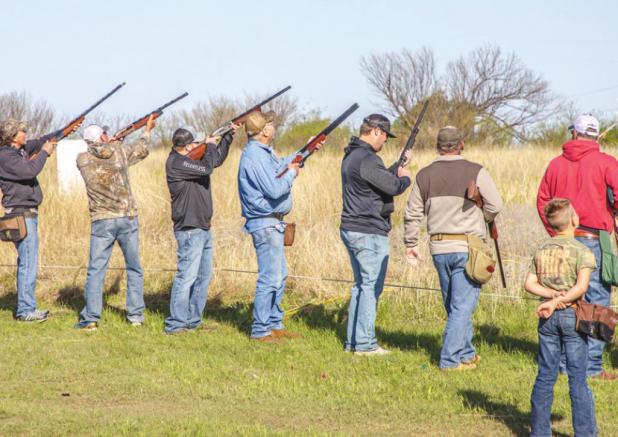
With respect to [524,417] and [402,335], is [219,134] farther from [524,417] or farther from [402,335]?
[524,417]

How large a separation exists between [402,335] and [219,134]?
2.49m

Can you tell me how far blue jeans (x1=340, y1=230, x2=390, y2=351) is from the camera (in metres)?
7.64

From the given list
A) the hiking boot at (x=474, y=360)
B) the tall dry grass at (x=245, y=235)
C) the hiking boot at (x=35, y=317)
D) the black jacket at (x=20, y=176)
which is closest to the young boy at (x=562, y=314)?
the hiking boot at (x=474, y=360)

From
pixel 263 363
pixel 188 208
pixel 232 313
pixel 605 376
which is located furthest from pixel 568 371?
pixel 232 313

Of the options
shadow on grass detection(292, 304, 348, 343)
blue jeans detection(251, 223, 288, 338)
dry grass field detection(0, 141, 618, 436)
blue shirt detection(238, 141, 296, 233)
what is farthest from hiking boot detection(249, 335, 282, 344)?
blue shirt detection(238, 141, 296, 233)

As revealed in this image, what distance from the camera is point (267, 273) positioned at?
27.4 ft

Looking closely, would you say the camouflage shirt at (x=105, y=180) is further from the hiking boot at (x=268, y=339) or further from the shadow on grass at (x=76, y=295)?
the shadow on grass at (x=76, y=295)

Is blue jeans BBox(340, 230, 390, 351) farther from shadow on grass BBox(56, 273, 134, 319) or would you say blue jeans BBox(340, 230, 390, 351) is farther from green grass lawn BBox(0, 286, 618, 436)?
shadow on grass BBox(56, 273, 134, 319)

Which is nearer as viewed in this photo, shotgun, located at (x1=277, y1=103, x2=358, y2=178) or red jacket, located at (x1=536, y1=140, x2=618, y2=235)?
red jacket, located at (x1=536, y1=140, x2=618, y2=235)

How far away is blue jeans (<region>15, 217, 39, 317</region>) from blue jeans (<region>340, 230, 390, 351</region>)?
3.37 metres

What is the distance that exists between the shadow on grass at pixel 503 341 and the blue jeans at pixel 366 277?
3.58 ft

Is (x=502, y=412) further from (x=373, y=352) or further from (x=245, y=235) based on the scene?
(x=245, y=235)

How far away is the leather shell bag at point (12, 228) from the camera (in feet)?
30.2

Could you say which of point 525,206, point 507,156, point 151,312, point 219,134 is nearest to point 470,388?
point 219,134
